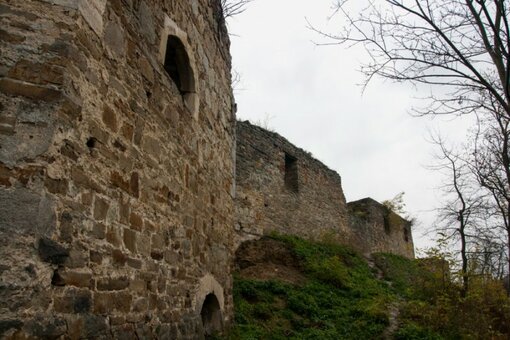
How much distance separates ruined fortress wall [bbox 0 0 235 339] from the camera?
96.0 inches

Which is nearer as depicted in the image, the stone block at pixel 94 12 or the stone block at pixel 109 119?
the stone block at pixel 94 12

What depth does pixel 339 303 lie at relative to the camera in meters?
8.98

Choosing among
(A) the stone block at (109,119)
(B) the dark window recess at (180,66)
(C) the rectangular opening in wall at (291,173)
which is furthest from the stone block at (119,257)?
(C) the rectangular opening in wall at (291,173)

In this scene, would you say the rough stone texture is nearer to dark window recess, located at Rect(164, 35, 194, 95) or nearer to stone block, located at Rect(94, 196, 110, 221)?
dark window recess, located at Rect(164, 35, 194, 95)

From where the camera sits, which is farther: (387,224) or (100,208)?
(387,224)

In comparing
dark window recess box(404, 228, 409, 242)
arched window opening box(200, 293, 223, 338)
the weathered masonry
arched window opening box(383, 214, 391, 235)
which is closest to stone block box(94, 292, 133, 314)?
arched window opening box(200, 293, 223, 338)

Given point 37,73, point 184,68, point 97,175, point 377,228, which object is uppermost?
point 377,228

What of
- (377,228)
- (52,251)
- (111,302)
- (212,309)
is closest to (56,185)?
(52,251)

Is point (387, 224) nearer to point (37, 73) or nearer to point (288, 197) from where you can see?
point (288, 197)

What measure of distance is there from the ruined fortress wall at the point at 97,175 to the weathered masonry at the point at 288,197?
688cm

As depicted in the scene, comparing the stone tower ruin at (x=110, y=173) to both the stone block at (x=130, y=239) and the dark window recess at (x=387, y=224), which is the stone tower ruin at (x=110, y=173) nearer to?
the stone block at (x=130, y=239)

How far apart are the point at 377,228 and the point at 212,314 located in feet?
51.3

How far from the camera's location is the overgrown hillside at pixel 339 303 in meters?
7.43

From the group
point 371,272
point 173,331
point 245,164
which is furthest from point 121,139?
point 371,272
